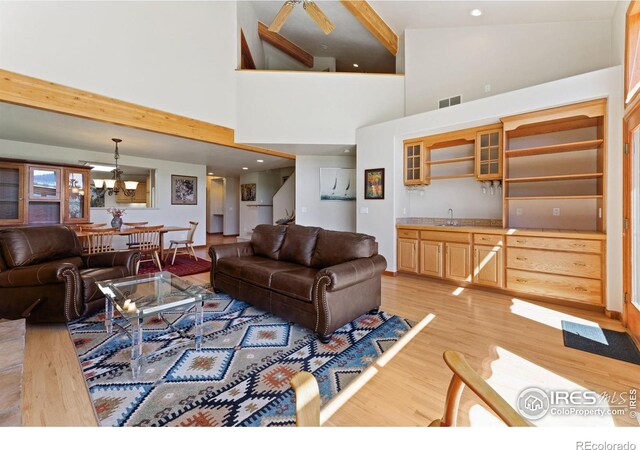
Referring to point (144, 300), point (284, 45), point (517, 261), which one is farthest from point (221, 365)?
point (284, 45)

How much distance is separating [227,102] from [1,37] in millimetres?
2774

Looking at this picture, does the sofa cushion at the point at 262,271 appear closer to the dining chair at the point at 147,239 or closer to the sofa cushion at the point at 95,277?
the sofa cushion at the point at 95,277

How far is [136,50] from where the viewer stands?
3961 mm

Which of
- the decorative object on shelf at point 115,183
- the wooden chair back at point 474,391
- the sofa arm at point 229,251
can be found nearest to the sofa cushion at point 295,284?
the sofa arm at point 229,251

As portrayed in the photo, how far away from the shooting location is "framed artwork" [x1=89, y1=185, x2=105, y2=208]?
20.5 ft

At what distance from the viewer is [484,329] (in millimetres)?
2613

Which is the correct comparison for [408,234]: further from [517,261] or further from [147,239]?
[147,239]

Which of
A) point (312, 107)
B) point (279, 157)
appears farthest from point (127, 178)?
point (312, 107)

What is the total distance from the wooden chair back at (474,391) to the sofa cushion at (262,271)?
Result: 2027 mm

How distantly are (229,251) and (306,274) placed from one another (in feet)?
4.51

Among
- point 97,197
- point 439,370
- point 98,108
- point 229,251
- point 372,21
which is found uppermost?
point 372,21

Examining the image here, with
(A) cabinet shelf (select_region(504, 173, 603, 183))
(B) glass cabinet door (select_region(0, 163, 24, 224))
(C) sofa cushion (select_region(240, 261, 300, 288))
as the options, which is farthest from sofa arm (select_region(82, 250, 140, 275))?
(A) cabinet shelf (select_region(504, 173, 603, 183))
